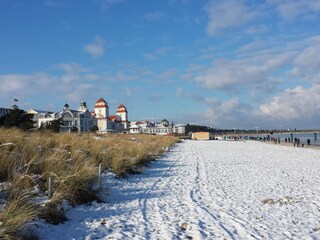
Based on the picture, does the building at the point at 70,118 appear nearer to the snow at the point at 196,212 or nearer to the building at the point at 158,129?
the building at the point at 158,129

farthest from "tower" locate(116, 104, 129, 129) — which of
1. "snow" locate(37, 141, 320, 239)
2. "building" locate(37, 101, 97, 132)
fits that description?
"snow" locate(37, 141, 320, 239)

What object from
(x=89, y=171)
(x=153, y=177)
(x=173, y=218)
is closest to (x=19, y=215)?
(x=173, y=218)

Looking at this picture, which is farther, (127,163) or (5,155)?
(127,163)

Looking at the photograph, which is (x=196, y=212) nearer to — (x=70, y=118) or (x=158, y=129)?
(x=70, y=118)

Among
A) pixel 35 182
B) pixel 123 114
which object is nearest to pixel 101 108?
pixel 123 114

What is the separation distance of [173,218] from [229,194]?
3.22 metres

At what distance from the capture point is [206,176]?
546 inches

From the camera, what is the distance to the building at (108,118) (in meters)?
124

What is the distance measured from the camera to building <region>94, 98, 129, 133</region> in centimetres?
12356

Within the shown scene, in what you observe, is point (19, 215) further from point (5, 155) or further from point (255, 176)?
point (255, 176)

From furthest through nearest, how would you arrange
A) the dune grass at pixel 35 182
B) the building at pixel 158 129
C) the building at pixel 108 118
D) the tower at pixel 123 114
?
the building at pixel 158 129
the tower at pixel 123 114
the building at pixel 108 118
the dune grass at pixel 35 182

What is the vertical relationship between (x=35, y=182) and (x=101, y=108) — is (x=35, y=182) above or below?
below

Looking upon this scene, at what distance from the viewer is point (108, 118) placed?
131 meters

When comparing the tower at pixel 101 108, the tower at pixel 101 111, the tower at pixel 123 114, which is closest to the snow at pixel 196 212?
the tower at pixel 101 111
